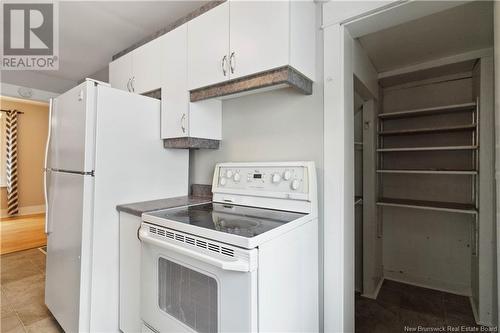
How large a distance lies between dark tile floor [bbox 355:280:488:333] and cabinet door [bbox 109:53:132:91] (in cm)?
280

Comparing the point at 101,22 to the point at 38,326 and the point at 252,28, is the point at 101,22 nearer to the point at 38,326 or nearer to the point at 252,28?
the point at 252,28

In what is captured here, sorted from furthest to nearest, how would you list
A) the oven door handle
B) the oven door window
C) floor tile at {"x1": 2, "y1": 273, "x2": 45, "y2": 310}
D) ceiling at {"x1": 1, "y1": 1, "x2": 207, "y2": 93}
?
floor tile at {"x1": 2, "y1": 273, "x2": 45, "y2": 310}
ceiling at {"x1": 1, "y1": 1, "x2": 207, "y2": 93}
the oven door window
the oven door handle

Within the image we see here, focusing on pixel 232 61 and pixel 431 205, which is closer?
pixel 232 61

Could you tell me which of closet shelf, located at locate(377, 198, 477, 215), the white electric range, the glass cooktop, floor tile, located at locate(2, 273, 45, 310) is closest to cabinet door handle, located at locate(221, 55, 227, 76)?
the white electric range

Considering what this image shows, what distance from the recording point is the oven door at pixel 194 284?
92cm

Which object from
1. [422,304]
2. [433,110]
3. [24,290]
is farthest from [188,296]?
[433,110]

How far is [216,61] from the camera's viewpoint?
152 centimetres

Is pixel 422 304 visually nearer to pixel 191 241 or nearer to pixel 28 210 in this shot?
pixel 191 241

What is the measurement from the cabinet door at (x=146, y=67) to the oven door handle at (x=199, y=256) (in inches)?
46.9

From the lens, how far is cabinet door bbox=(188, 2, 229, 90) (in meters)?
1.47

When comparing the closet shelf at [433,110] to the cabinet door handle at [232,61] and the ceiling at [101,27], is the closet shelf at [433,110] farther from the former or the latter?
the ceiling at [101,27]

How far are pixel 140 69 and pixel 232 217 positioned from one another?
1.52 m

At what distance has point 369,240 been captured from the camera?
2426 millimetres

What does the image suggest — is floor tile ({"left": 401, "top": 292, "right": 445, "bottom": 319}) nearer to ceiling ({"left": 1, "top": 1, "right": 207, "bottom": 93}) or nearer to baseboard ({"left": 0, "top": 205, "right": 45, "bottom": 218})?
ceiling ({"left": 1, "top": 1, "right": 207, "bottom": 93})
